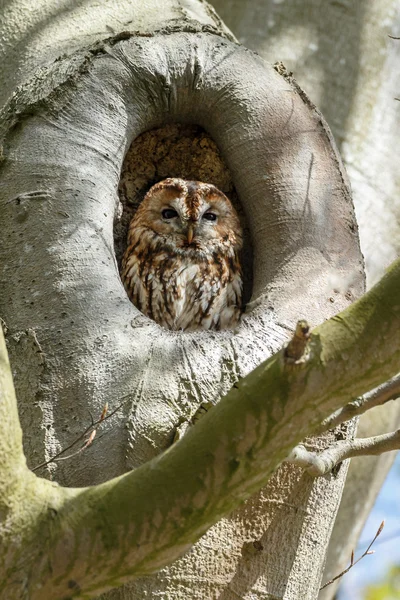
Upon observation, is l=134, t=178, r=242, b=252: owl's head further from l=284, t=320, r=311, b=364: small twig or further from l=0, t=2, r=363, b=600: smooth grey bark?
l=284, t=320, r=311, b=364: small twig

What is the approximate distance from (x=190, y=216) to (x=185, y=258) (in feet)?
0.59

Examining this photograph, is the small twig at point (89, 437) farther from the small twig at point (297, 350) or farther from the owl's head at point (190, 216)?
the owl's head at point (190, 216)

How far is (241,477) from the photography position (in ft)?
4.43

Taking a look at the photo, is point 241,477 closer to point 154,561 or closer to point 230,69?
point 154,561

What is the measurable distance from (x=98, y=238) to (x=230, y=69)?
759 millimetres

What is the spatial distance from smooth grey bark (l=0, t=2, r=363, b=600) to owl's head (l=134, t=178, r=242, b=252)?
15.5 inches

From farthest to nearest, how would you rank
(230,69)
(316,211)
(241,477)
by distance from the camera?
(230,69)
(316,211)
(241,477)

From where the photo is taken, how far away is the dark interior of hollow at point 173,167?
2.89m

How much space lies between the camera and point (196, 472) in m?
1.34

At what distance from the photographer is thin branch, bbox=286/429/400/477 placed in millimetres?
1816

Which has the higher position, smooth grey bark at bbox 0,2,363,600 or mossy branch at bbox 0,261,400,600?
smooth grey bark at bbox 0,2,363,600

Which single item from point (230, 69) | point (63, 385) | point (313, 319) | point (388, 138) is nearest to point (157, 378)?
point (63, 385)

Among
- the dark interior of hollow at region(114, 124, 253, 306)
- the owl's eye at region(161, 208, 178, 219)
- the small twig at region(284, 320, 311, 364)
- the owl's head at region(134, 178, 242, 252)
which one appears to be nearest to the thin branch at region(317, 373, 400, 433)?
the small twig at region(284, 320, 311, 364)

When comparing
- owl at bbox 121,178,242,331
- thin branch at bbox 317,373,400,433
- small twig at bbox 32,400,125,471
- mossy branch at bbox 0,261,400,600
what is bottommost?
mossy branch at bbox 0,261,400,600
